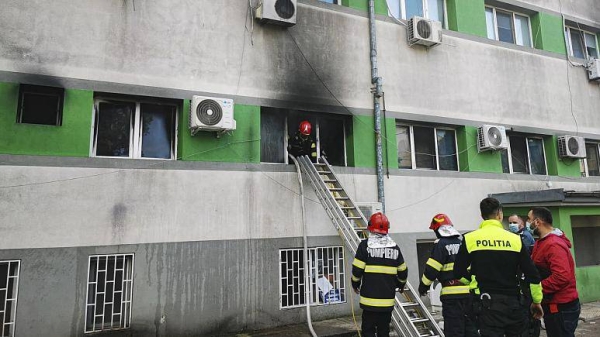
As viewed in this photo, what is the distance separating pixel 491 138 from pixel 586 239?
5.14 meters

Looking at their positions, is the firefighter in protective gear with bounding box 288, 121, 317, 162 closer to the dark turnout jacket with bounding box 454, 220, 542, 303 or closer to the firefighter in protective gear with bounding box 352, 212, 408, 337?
the firefighter in protective gear with bounding box 352, 212, 408, 337

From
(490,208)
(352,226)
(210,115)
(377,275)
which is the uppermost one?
(210,115)

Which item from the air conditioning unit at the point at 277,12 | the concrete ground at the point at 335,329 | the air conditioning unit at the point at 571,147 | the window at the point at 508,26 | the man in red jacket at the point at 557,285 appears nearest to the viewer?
the man in red jacket at the point at 557,285

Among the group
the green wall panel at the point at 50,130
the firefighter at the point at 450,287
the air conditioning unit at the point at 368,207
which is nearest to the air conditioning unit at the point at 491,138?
the air conditioning unit at the point at 368,207

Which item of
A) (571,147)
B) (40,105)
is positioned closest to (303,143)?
(40,105)

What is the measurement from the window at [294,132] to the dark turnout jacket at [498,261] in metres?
5.16

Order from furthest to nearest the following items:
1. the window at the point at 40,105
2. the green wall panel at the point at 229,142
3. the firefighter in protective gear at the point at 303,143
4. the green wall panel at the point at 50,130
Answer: the firefighter in protective gear at the point at 303,143, the green wall panel at the point at 229,142, the window at the point at 40,105, the green wall panel at the point at 50,130

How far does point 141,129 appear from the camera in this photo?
Result: 26.1ft

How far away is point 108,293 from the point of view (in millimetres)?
7055

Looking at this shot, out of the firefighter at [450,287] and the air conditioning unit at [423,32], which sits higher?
the air conditioning unit at [423,32]

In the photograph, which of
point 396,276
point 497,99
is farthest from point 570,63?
point 396,276

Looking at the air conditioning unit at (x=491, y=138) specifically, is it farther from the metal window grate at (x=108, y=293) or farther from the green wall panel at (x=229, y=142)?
the metal window grate at (x=108, y=293)

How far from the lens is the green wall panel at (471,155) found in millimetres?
11031

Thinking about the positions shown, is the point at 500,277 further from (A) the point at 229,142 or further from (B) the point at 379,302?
(A) the point at 229,142
